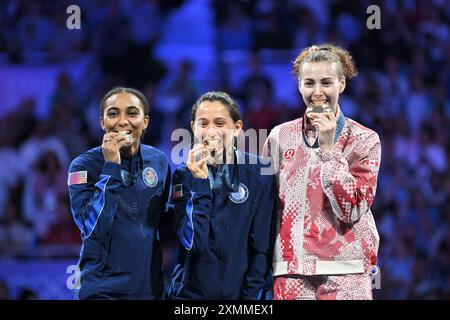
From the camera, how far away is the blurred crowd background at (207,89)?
727cm

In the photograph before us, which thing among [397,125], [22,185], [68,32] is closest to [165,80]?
[68,32]

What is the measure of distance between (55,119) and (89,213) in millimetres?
4360

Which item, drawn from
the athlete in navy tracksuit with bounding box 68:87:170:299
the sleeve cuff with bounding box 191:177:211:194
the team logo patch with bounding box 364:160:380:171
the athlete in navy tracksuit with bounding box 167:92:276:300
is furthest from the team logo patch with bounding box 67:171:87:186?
the team logo patch with bounding box 364:160:380:171

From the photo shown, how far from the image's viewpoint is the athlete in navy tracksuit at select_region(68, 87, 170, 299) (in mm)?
3646

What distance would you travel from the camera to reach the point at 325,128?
11.6 ft

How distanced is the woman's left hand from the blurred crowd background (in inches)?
149

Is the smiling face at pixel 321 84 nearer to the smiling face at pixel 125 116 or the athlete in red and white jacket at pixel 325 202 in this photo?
the athlete in red and white jacket at pixel 325 202

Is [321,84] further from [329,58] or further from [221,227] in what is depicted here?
[221,227]

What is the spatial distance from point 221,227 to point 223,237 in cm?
5

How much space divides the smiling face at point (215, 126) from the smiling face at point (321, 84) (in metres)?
0.39

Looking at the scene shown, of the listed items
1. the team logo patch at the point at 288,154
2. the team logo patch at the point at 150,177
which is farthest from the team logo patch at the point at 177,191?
the team logo patch at the point at 288,154

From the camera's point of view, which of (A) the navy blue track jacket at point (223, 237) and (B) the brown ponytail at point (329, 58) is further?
(B) the brown ponytail at point (329, 58)

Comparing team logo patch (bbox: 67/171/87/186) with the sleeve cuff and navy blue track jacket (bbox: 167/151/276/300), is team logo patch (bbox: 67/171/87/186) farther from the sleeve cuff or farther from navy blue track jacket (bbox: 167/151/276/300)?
the sleeve cuff

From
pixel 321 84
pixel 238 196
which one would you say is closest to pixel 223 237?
pixel 238 196
